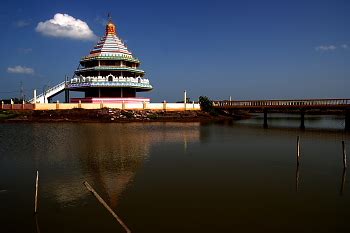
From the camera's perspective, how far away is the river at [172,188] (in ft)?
34.6

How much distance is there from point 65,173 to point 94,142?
9.80 m

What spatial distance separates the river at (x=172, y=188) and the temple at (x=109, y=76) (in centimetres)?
2612

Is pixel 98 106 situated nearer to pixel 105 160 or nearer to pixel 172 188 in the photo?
pixel 105 160

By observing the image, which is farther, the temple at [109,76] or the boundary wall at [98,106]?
the temple at [109,76]

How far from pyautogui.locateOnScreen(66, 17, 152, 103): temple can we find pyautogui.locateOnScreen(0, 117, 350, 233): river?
2612 centimetres

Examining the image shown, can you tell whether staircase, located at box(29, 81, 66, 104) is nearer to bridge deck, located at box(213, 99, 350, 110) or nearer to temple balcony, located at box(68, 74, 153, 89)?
temple balcony, located at box(68, 74, 153, 89)

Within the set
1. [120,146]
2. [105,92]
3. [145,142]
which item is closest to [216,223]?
[120,146]

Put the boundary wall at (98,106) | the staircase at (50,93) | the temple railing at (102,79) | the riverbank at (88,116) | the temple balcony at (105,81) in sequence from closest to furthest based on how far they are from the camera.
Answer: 1. the riverbank at (88,116)
2. the boundary wall at (98,106)
3. the temple balcony at (105,81)
4. the temple railing at (102,79)
5. the staircase at (50,93)

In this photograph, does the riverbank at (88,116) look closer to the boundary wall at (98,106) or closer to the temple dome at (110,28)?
the boundary wall at (98,106)

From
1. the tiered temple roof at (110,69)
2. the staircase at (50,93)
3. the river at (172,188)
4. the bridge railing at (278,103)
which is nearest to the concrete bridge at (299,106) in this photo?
the bridge railing at (278,103)

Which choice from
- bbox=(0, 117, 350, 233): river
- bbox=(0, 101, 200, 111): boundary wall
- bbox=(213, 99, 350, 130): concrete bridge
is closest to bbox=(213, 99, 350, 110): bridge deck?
bbox=(213, 99, 350, 130): concrete bridge

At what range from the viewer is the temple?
165 feet

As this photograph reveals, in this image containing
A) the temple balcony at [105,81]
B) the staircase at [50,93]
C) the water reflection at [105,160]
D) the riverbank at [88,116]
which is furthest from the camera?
the staircase at [50,93]

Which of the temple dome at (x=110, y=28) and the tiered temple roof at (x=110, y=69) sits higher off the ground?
the temple dome at (x=110, y=28)
